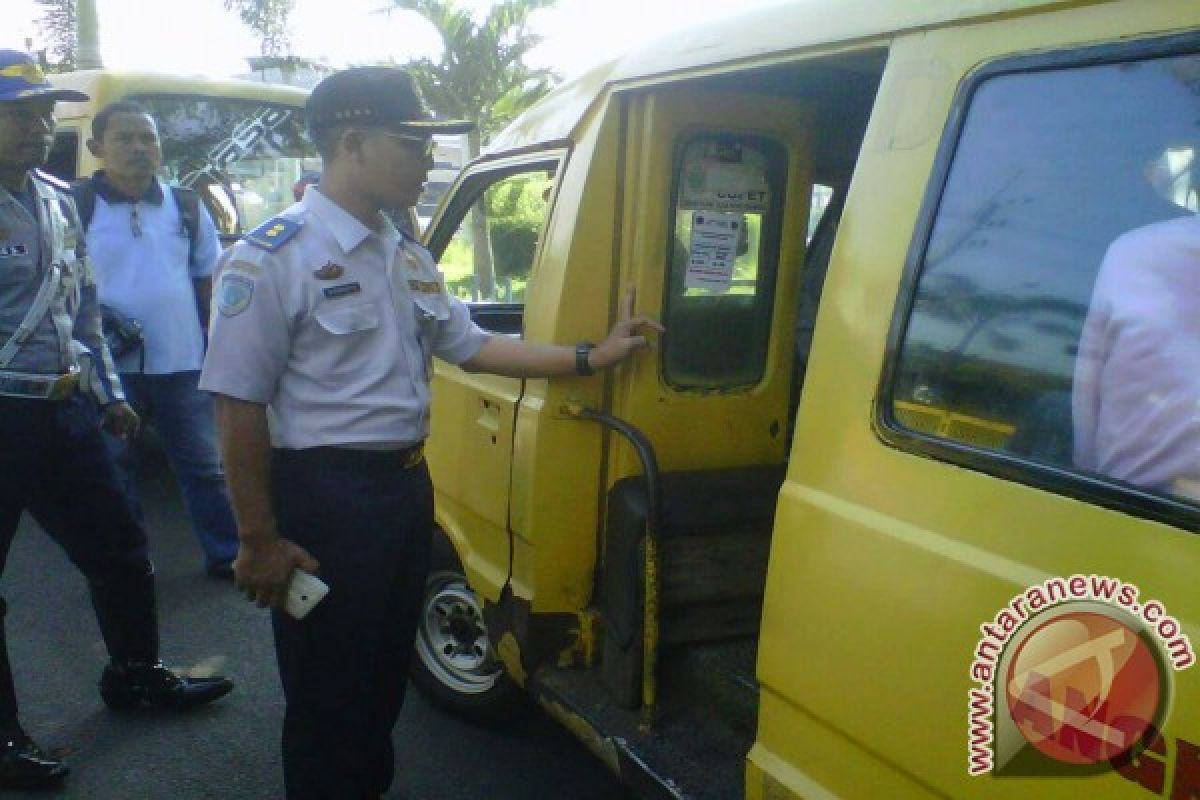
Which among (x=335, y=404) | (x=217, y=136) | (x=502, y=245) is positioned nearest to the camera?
(x=335, y=404)

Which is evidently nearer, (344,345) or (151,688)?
(344,345)

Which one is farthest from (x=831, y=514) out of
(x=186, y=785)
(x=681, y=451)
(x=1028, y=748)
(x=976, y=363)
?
(x=186, y=785)

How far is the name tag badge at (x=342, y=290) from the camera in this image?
7.18 ft

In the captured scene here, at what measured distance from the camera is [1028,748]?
4.83 feet

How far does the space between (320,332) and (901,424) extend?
1239 millimetres

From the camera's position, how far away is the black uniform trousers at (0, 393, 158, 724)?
9.48ft

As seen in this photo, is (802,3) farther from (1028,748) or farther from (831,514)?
(1028,748)

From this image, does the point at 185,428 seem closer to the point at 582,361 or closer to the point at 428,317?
the point at 428,317

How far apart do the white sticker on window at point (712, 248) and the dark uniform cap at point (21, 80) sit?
1787 millimetres

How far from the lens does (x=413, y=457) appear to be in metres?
2.40

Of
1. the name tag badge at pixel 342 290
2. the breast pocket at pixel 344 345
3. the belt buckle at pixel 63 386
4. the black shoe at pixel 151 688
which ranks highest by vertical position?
the name tag badge at pixel 342 290

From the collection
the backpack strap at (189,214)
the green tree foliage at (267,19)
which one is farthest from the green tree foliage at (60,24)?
the backpack strap at (189,214)

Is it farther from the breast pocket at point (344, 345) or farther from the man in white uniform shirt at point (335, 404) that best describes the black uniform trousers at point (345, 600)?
the breast pocket at point (344, 345)

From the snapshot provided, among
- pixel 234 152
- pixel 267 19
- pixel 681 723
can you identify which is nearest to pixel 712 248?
pixel 681 723
